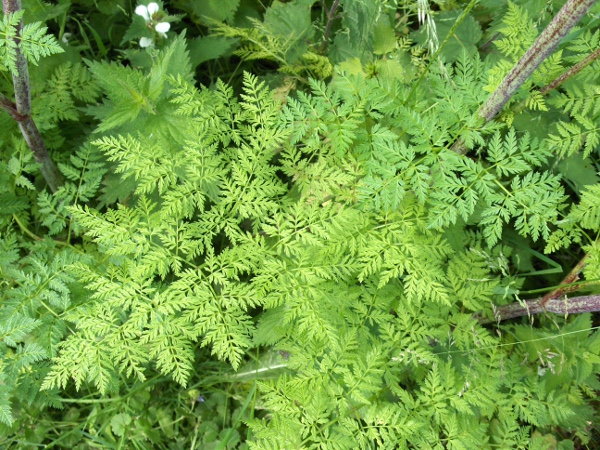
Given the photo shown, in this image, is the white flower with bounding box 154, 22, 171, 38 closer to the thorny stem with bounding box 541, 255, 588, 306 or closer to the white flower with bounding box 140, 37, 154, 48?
the white flower with bounding box 140, 37, 154, 48

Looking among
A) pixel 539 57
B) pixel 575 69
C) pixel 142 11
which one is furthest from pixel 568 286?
pixel 142 11

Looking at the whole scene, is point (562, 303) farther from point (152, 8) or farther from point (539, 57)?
point (152, 8)

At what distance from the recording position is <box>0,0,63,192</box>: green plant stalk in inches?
79.4

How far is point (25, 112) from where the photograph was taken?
2295 millimetres

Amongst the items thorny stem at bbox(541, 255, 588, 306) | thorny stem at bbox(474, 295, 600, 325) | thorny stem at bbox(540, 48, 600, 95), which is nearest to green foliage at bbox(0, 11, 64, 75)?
thorny stem at bbox(540, 48, 600, 95)

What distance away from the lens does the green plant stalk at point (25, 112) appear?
2018 mm

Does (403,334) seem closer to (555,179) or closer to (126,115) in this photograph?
(555,179)

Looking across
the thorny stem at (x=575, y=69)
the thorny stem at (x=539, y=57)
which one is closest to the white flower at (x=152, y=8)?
the thorny stem at (x=539, y=57)

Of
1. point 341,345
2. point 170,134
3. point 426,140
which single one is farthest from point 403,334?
point 170,134

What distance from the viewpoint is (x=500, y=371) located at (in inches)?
91.4

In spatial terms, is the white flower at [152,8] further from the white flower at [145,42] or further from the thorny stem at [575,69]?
the thorny stem at [575,69]

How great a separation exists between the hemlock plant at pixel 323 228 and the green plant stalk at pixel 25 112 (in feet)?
0.06

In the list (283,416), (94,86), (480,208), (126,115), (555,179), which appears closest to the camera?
(555,179)

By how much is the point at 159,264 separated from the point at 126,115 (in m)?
0.72
